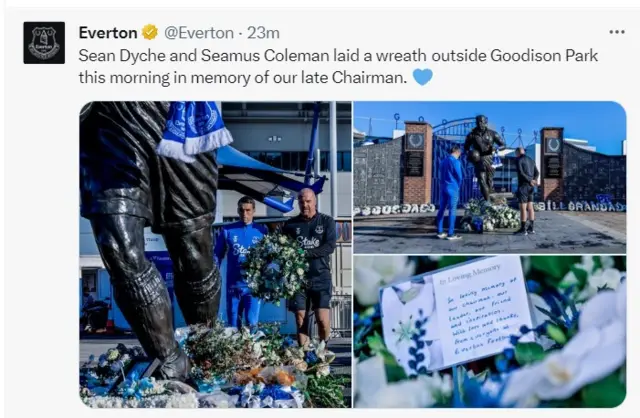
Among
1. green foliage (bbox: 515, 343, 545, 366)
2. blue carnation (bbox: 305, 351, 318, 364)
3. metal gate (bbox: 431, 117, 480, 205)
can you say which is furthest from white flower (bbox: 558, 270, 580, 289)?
blue carnation (bbox: 305, 351, 318, 364)

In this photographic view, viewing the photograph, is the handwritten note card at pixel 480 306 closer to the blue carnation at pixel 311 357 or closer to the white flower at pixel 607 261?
the white flower at pixel 607 261

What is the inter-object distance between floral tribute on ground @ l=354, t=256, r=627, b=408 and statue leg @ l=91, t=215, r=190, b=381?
1060 millimetres

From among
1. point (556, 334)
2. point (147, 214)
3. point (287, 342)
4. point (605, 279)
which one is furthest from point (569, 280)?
point (147, 214)

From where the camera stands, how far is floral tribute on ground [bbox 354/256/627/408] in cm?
597

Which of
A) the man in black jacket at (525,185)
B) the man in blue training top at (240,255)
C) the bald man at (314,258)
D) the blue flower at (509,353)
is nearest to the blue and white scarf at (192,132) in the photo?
Result: the man in blue training top at (240,255)

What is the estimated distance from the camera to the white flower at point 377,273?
5.96 m

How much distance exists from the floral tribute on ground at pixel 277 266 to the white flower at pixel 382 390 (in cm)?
59

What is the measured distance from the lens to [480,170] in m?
6.13

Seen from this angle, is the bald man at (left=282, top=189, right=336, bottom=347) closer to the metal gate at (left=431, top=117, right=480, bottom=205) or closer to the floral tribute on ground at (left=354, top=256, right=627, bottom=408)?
the floral tribute on ground at (left=354, top=256, right=627, bottom=408)
